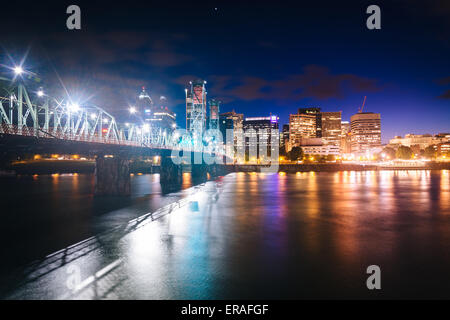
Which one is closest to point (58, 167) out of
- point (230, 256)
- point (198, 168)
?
point (198, 168)

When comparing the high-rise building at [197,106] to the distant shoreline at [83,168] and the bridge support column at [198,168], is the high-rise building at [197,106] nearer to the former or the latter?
the distant shoreline at [83,168]

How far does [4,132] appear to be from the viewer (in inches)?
1013

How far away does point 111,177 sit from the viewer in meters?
37.2

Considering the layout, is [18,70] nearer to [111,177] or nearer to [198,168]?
[111,177]

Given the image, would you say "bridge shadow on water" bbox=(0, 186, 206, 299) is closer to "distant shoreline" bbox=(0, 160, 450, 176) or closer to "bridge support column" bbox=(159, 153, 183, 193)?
"bridge support column" bbox=(159, 153, 183, 193)

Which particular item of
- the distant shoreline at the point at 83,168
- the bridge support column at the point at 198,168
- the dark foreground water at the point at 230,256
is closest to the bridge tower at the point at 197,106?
the distant shoreline at the point at 83,168

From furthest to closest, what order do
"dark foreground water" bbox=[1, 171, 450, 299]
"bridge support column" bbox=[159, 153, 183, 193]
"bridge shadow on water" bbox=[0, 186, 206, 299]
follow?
"bridge support column" bbox=[159, 153, 183, 193] → "dark foreground water" bbox=[1, 171, 450, 299] → "bridge shadow on water" bbox=[0, 186, 206, 299]

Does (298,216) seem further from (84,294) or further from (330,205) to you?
(84,294)

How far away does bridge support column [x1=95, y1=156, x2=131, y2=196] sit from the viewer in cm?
3719

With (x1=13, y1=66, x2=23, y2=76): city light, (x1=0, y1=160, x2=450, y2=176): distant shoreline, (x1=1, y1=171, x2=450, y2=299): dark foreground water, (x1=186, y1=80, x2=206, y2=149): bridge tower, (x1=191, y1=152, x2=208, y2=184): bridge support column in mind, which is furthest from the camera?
(x1=186, y1=80, x2=206, y2=149): bridge tower

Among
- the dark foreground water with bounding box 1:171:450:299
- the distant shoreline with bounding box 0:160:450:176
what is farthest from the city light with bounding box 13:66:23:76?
the distant shoreline with bounding box 0:160:450:176
